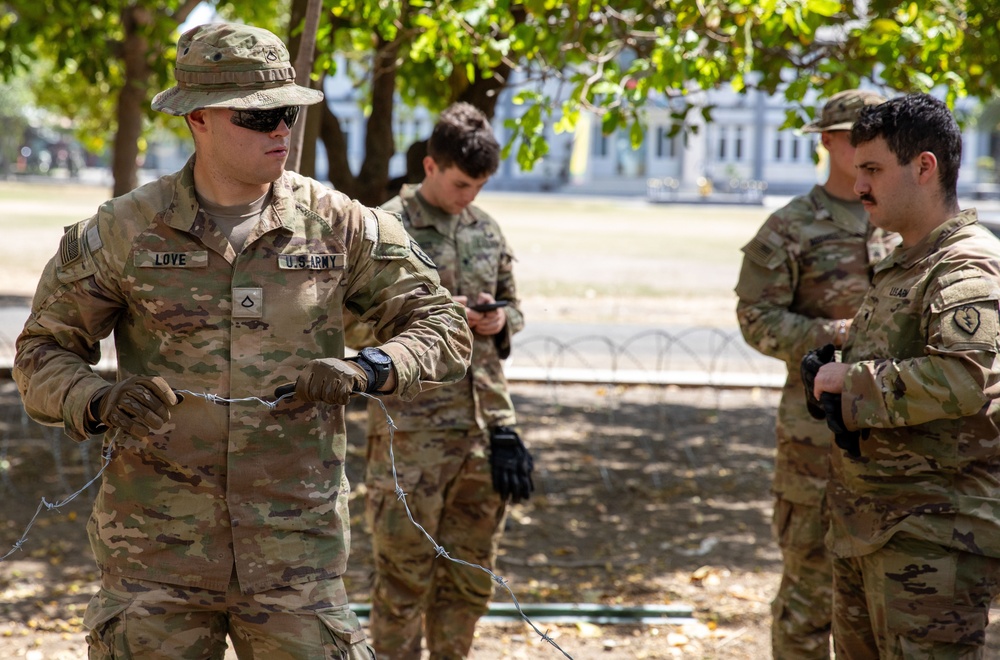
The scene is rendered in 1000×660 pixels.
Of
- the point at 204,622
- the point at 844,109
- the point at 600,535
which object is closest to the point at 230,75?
the point at 204,622

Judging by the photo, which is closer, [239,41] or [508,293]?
[239,41]

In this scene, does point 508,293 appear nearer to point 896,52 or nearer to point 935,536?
point 935,536

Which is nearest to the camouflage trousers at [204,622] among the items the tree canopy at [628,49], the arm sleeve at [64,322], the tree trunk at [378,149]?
the arm sleeve at [64,322]

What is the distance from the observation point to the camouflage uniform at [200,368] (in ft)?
9.60

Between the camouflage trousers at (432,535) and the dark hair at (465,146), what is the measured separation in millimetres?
1026

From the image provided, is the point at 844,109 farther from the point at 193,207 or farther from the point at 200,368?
the point at 200,368

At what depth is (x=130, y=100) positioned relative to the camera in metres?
10.3

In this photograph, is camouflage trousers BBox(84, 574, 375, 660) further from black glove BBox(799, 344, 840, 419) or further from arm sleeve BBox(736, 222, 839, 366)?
arm sleeve BBox(736, 222, 839, 366)

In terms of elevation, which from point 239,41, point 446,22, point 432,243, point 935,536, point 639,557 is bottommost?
point 639,557

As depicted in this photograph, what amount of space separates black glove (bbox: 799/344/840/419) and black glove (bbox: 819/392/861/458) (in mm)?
75

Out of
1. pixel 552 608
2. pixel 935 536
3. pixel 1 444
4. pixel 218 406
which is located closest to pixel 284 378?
pixel 218 406

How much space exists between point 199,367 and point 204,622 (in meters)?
0.67

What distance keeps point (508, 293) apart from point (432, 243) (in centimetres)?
46

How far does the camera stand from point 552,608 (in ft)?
17.6
